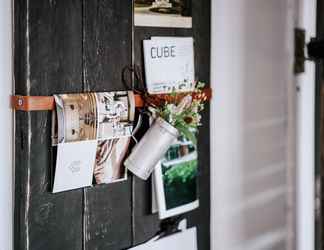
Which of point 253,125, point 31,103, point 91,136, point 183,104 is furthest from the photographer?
point 253,125

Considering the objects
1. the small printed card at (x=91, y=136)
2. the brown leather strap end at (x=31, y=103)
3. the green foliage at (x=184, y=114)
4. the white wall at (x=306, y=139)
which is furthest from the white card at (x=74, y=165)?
the white wall at (x=306, y=139)

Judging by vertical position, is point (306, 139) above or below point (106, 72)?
below

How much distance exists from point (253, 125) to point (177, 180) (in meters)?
0.45

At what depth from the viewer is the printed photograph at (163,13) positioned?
1427 millimetres

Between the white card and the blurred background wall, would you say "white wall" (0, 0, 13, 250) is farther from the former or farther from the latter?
the blurred background wall

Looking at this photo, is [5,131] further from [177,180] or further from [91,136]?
[177,180]

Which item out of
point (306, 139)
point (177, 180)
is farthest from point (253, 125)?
point (177, 180)

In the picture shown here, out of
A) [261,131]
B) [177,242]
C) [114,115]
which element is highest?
[114,115]

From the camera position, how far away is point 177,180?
5.13 ft

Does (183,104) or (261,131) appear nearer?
(183,104)

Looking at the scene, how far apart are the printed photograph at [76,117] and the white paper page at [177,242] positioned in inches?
15.6

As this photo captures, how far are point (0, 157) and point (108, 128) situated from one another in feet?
0.93

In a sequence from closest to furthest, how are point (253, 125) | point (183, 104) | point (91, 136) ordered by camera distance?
point (91, 136) < point (183, 104) < point (253, 125)

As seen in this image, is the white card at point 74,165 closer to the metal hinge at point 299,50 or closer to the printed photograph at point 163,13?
the printed photograph at point 163,13
